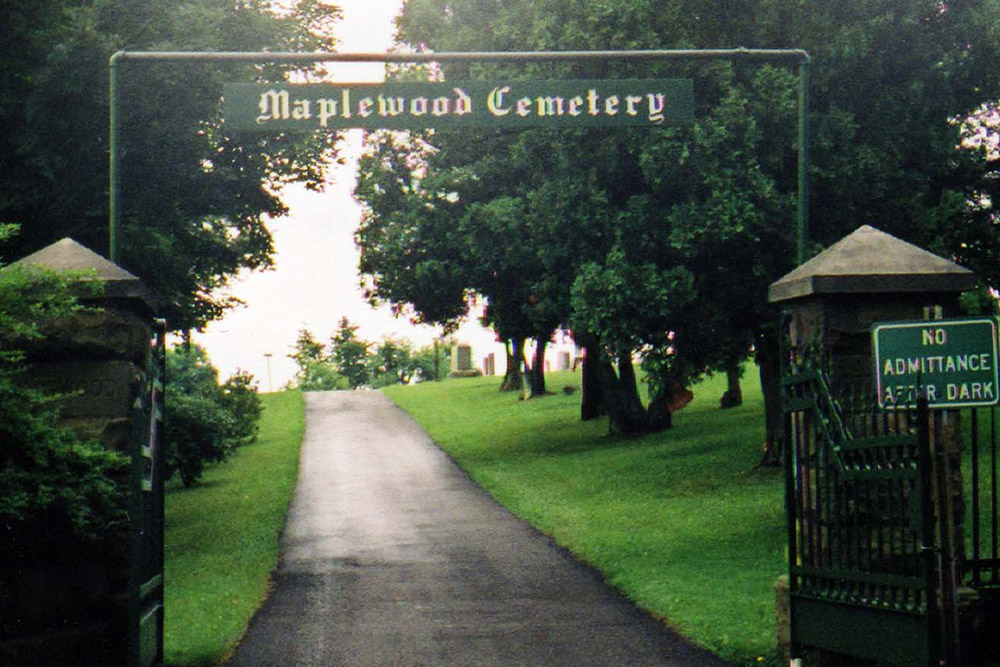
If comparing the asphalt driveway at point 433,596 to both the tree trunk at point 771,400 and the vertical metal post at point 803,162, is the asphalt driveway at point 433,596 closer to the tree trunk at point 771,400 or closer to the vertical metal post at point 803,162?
the vertical metal post at point 803,162

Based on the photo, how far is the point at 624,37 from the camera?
21234 millimetres

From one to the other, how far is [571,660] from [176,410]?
57.9 ft

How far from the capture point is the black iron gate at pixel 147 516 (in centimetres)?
825

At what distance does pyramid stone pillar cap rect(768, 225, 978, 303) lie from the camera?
887cm

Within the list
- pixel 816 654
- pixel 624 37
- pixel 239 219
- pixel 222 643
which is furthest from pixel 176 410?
pixel 816 654

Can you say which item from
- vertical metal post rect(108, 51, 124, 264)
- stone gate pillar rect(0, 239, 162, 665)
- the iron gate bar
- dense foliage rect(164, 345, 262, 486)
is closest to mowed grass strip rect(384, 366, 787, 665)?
the iron gate bar

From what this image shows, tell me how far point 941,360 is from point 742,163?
13733 mm

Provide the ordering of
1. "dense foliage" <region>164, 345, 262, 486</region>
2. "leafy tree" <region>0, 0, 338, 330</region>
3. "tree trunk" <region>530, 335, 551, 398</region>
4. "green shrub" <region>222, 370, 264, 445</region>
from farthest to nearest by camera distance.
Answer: "tree trunk" <region>530, 335, 551, 398</region> → "green shrub" <region>222, 370, 264, 445</region> → "dense foliage" <region>164, 345, 262, 486</region> → "leafy tree" <region>0, 0, 338, 330</region>

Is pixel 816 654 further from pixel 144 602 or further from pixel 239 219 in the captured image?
pixel 239 219

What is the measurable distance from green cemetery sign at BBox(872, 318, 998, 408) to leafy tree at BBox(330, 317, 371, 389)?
8330 cm

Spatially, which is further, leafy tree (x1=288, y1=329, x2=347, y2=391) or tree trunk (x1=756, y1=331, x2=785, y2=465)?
leafy tree (x1=288, y1=329, x2=347, y2=391)

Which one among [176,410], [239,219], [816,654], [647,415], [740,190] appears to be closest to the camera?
[816,654]

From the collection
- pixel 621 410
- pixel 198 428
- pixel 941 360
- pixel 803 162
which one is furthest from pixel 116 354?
pixel 621 410

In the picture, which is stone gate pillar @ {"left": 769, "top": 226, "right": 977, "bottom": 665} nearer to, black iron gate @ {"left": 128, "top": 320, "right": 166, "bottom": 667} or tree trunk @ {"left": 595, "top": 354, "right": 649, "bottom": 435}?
black iron gate @ {"left": 128, "top": 320, "right": 166, "bottom": 667}
